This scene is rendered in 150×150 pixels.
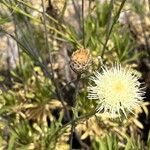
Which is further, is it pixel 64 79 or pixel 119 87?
pixel 64 79

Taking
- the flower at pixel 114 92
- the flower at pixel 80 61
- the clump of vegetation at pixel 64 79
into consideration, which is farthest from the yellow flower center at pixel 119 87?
the clump of vegetation at pixel 64 79

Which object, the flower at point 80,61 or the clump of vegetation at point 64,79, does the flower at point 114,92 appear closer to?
the flower at point 80,61

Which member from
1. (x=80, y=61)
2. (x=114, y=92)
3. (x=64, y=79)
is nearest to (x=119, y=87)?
(x=114, y=92)

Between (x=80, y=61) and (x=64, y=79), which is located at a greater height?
(x=64, y=79)

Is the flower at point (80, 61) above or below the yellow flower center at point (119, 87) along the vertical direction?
above

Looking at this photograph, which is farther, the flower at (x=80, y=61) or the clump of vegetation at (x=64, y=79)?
the clump of vegetation at (x=64, y=79)

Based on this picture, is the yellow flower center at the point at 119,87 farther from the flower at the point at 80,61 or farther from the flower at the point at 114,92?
the flower at the point at 80,61

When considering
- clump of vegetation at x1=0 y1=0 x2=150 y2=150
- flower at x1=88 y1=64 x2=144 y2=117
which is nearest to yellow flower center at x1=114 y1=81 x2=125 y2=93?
flower at x1=88 y1=64 x2=144 y2=117

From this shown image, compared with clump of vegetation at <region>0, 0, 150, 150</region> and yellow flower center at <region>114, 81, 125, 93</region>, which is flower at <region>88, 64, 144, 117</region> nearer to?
yellow flower center at <region>114, 81, 125, 93</region>

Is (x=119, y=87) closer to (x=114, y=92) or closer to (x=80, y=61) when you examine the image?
(x=114, y=92)

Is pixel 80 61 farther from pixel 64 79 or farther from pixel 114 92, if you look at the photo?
pixel 64 79

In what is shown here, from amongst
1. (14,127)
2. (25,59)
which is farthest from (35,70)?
(14,127)
